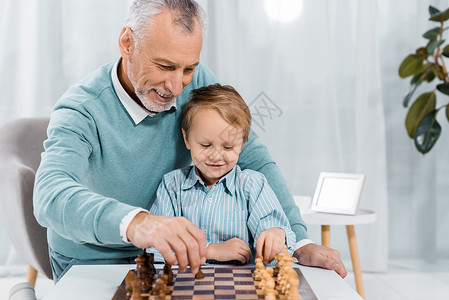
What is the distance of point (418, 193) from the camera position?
3.40m

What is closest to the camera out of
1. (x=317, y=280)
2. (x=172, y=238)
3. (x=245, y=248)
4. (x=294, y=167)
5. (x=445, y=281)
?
(x=172, y=238)

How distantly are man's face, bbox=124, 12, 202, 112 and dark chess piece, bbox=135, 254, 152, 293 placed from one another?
0.54 metres

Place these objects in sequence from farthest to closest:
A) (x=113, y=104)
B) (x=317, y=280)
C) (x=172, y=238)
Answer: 1. (x=113, y=104)
2. (x=317, y=280)
3. (x=172, y=238)

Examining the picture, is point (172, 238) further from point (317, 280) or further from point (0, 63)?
point (0, 63)

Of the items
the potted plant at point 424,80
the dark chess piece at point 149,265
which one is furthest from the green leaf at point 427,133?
the dark chess piece at point 149,265

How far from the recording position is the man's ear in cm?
141

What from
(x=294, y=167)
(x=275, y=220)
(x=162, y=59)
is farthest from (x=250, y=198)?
(x=294, y=167)

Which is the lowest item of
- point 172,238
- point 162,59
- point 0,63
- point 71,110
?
point 172,238

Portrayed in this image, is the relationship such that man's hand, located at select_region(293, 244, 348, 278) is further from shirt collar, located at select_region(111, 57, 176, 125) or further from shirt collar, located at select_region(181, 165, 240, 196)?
shirt collar, located at select_region(111, 57, 176, 125)

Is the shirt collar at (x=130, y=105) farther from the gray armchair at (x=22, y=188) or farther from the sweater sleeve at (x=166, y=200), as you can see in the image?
the gray armchair at (x=22, y=188)

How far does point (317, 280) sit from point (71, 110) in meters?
0.84

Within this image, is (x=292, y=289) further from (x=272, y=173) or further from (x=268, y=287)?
(x=272, y=173)

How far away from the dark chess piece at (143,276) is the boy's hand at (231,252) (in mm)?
269

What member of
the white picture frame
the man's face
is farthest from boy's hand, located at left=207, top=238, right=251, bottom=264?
the white picture frame
